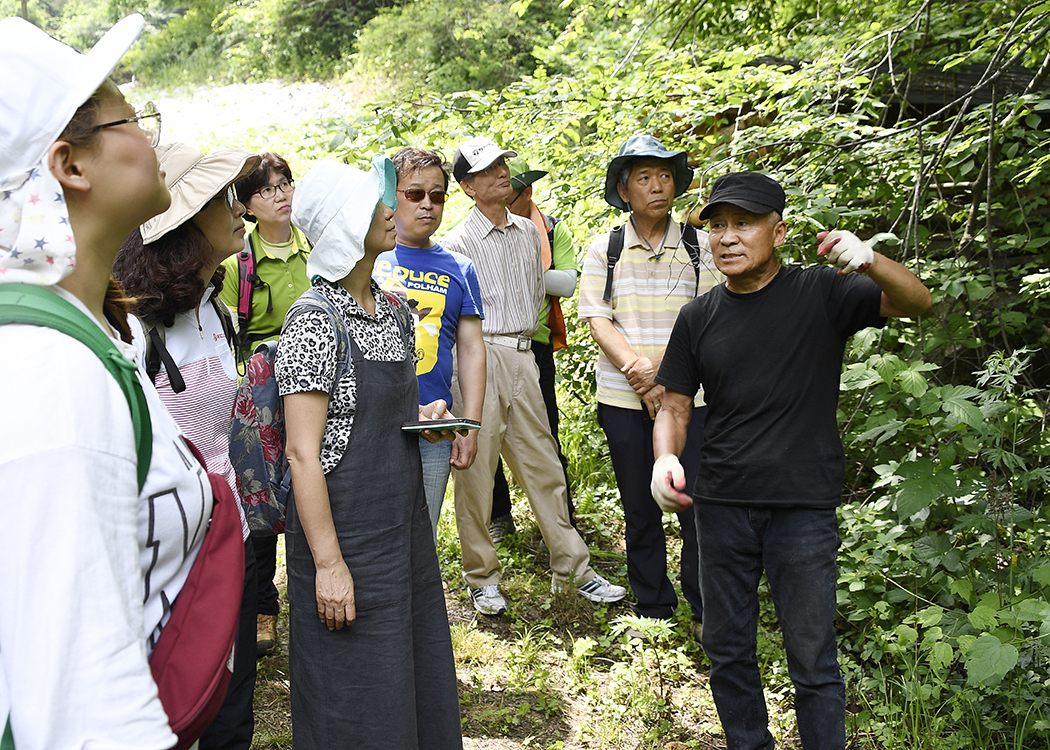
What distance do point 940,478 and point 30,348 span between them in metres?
2.82

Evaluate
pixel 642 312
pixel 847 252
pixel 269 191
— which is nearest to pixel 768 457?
pixel 847 252

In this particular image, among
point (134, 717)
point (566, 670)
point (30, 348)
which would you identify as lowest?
point (566, 670)

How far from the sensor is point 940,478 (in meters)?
2.84

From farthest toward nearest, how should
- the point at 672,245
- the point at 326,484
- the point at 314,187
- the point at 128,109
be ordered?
the point at 672,245
the point at 314,187
the point at 326,484
the point at 128,109

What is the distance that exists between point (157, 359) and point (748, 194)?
189 centimetres

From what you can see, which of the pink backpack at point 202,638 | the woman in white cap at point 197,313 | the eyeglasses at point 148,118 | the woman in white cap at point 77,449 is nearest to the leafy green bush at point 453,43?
the woman in white cap at point 197,313

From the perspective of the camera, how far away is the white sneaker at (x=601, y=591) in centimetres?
421

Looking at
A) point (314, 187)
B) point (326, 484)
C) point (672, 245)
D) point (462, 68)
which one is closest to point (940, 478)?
point (672, 245)

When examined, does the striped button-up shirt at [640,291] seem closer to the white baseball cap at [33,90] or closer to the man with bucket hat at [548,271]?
the man with bucket hat at [548,271]

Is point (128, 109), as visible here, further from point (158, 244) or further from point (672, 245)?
point (672, 245)

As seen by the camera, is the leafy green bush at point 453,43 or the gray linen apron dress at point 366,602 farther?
the leafy green bush at point 453,43

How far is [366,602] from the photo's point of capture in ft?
6.98

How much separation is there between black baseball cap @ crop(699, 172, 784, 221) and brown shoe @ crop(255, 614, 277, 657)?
8.83ft

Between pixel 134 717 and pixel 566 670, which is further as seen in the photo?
pixel 566 670
